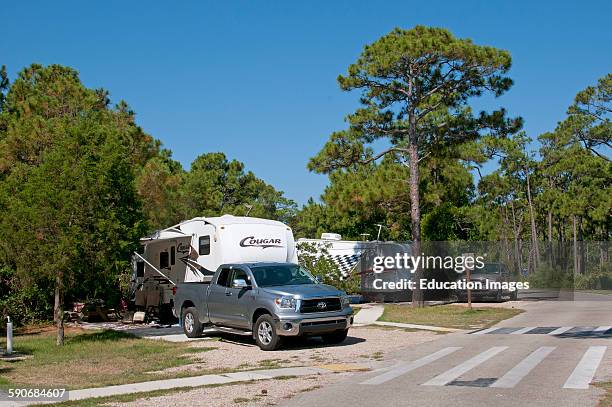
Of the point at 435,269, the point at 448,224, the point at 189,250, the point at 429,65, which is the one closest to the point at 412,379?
the point at 189,250

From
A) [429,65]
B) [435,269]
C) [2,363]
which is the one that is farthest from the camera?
[435,269]

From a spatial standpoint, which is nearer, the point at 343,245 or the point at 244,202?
the point at 343,245

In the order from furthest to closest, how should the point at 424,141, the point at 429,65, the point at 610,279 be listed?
the point at 610,279 → the point at 424,141 → the point at 429,65

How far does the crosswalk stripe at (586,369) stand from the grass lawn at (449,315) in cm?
635

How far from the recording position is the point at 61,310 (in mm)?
17125

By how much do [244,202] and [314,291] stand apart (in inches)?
2067

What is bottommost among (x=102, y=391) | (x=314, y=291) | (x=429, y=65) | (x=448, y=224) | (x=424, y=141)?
(x=102, y=391)

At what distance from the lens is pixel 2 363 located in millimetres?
14422

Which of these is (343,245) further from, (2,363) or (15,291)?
(2,363)

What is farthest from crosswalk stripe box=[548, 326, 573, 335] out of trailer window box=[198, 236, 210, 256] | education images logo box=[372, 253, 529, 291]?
education images logo box=[372, 253, 529, 291]

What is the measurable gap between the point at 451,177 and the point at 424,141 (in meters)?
14.3

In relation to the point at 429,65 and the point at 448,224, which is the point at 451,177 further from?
the point at 429,65

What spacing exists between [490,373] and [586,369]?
1624mm

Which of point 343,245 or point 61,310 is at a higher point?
point 343,245
